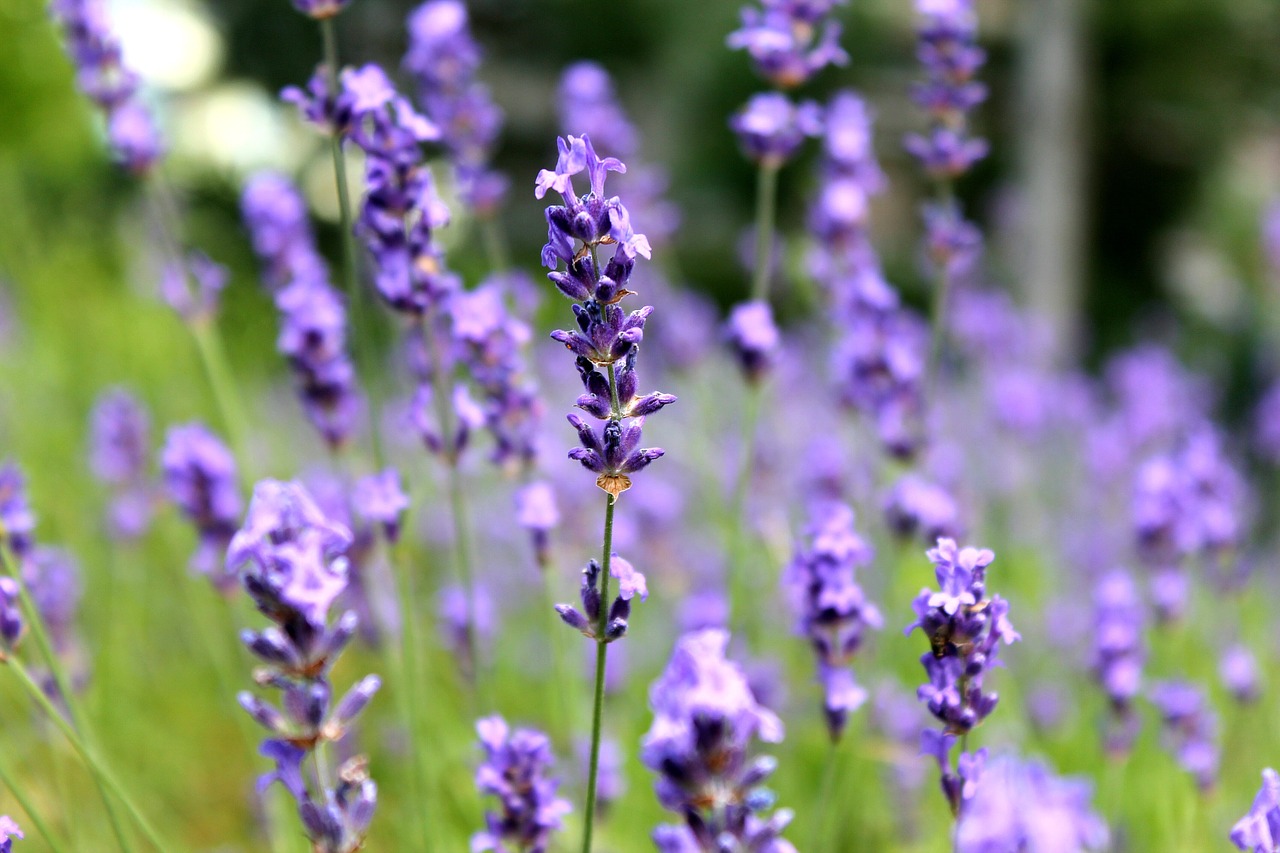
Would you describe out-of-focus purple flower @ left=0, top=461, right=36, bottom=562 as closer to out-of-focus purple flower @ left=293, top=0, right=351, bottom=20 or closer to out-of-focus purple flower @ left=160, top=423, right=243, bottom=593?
out-of-focus purple flower @ left=160, top=423, right=243, bottom=593

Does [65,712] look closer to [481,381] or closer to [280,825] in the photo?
[280,825]

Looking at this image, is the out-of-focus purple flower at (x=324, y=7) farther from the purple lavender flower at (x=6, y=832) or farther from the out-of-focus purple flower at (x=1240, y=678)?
the out-of-focus purple flower at (x=1240, y=678)

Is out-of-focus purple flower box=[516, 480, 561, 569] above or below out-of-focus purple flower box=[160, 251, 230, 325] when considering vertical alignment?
below

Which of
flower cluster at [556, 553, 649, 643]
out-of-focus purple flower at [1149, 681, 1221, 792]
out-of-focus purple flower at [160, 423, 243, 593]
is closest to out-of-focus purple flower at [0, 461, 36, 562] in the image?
out-of-focus purple flower at [160, 423, 243, 593]

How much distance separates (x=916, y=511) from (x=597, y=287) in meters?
1.20

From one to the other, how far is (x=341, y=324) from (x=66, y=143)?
26.0ft

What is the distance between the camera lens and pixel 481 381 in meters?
1.88

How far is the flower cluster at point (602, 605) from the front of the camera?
1.16 meters

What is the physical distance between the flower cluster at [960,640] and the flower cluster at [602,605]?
0.31m

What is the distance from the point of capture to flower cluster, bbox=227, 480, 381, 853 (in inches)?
42.2

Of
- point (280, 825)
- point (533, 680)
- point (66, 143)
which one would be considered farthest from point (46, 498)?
point (66, 143)

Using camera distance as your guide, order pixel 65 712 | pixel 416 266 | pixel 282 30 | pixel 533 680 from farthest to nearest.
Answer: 1. pixel 282 30
2. pixel 533 680
3. pixel 65 712
4. pixel 416 266

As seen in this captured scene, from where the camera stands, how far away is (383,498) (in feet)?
5.77

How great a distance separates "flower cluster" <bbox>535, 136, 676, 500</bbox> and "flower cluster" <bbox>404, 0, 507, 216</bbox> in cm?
107
